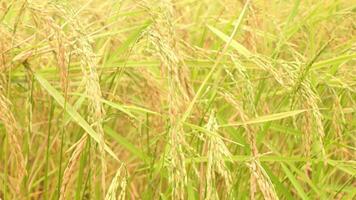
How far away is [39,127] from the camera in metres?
2.06

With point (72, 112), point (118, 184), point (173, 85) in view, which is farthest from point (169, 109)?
point (72, 112)

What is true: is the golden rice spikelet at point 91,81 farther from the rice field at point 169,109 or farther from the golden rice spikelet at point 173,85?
the golden rice spikelet at point 173,85

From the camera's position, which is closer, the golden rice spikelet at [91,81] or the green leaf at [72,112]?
the golden rice spikelet at [91,81]

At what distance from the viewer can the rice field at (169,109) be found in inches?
44.5

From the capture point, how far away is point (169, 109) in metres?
1.11

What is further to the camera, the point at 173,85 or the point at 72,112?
the point at 72,112

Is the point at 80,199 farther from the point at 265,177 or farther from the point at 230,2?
the point at 230,2

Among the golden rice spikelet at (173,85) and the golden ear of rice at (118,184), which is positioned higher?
the golden rice spikelet at (173,85)

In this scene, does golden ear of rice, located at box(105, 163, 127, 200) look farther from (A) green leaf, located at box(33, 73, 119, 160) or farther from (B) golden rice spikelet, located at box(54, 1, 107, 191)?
(A) green leaf, located at box(33, 73, 119, 160)

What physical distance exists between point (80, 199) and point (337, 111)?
0.64m

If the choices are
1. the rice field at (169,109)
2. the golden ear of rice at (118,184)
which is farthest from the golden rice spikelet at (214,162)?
the golden ear of rice at (118,184)

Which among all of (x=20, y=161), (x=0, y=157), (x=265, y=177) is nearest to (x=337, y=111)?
(x=265, y=177)

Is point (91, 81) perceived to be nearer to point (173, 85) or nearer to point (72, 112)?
point (173, 85)

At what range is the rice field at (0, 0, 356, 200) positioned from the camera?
1.13m
